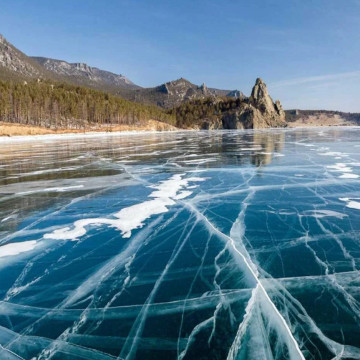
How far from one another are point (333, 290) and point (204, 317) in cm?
203

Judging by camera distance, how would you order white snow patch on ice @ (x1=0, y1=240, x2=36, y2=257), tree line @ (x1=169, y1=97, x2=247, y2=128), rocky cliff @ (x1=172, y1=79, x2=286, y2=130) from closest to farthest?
white snow patch on ice @ (x1=0, y1=240, x2=36, y2=257) < rocky cliff @ (x1=172, y1=79, x2=286, y2=130) < tree line @ (x1=169, y1=97, x2=247, y2=128)

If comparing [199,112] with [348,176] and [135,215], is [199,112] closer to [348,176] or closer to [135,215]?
[348,176]

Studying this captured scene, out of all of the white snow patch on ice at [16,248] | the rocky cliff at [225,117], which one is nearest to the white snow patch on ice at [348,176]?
the white snow patch on ice at [16,248]

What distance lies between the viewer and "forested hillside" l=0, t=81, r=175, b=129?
86.4 meters

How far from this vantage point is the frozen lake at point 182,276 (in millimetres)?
3518

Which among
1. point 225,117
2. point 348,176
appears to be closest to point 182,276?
point 348,176

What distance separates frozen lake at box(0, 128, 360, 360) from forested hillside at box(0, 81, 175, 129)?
280ft

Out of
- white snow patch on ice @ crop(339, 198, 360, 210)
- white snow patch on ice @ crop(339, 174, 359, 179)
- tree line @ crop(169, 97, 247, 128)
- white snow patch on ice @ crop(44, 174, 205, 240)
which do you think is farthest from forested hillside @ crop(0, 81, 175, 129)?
white snow patch on ice @ crop(339, 198, 360, 210)

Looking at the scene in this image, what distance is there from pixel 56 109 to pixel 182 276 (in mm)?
97638

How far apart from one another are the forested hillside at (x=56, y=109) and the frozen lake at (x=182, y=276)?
85.4 meters

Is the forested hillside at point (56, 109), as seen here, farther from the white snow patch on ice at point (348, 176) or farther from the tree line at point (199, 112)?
the white snow patch on ice at point (348, 176)

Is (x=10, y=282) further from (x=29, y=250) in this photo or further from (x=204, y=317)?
(x=204, y=317)

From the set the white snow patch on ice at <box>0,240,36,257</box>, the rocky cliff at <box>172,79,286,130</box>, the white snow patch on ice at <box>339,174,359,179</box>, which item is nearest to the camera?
the white snow patch on ice at <box>0,240,36,257</box>

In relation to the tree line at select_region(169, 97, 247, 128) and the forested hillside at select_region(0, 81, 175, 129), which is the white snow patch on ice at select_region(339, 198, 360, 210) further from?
the tree line at select_region(169, 97, 247, 128)
